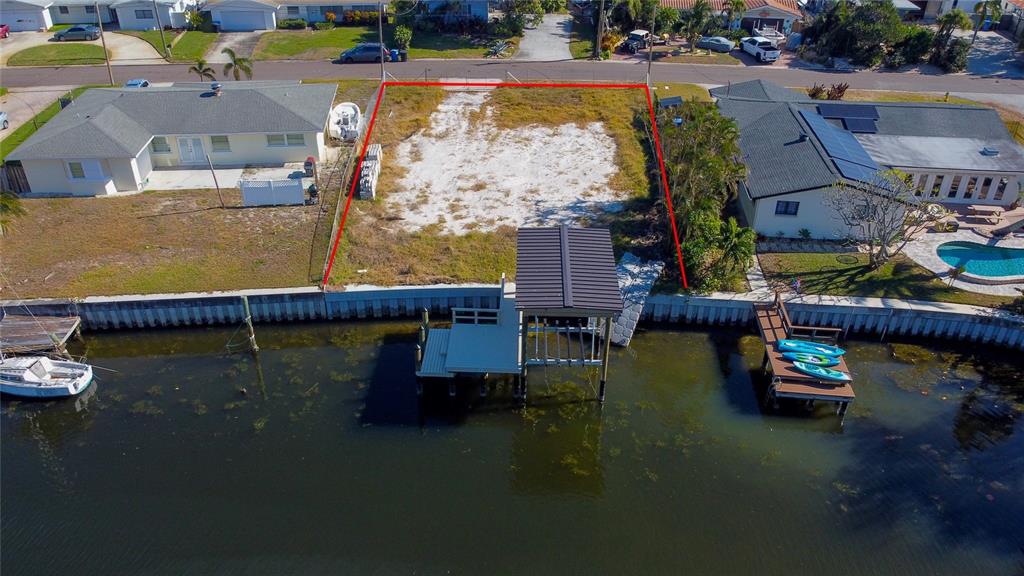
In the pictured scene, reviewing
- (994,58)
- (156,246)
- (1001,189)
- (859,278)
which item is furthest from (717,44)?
(156,246)

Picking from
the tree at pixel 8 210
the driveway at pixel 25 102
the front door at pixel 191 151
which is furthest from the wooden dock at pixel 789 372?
the driveway at pixel 25 102

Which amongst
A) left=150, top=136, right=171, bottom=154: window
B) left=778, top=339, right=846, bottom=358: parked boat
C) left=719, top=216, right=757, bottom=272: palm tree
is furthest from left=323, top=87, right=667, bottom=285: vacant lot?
left=150, top=136, right=171, bottom=154: window

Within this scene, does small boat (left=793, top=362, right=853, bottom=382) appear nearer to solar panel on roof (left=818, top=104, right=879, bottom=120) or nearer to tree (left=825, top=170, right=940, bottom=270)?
tree (left=825, top=170, right=940, bottom=270)

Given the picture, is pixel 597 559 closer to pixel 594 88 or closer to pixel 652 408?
pixel 652 408

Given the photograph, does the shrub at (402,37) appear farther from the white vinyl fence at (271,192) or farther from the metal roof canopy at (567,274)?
the metal roof canopy at (567,274)

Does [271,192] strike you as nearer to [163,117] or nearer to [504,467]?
[163,117]

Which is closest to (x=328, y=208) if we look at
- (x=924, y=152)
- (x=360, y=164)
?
(x=360, y=164)
